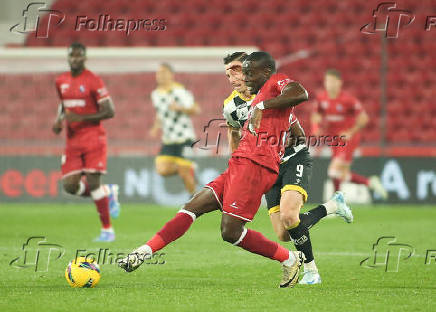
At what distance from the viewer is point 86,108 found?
10289mm

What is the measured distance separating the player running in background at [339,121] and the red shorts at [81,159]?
Answer: 15.7 ft

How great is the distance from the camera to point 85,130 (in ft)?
33.6

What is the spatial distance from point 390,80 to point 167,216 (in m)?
7.55

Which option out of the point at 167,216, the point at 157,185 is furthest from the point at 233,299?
the point at 157,185

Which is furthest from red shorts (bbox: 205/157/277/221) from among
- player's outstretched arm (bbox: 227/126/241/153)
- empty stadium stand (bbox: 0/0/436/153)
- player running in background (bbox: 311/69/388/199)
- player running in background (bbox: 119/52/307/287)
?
empty stadium stand (bbox: 0/0/436/153)

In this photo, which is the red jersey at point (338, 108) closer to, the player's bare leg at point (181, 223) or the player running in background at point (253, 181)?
Result: the player running in background at point (253, 181)

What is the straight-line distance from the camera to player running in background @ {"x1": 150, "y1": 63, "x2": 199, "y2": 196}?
44.5ft

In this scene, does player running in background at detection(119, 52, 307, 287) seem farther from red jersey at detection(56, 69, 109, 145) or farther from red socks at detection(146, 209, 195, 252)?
red jersey at detection(56, 69, 109, 145)

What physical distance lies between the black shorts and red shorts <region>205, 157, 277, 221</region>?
1.61ft

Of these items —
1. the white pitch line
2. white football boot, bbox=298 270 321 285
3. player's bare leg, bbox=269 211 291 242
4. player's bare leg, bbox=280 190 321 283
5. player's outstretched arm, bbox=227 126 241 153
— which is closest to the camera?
player's bare leg, bbox=280 190 321 283

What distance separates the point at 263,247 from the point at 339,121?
8447 mm

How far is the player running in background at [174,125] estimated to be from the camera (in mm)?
13555

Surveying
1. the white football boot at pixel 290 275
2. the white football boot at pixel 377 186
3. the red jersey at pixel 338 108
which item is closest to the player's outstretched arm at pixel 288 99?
the white football boot at pixel 290 275

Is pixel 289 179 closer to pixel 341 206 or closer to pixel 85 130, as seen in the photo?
pixel 341 206
